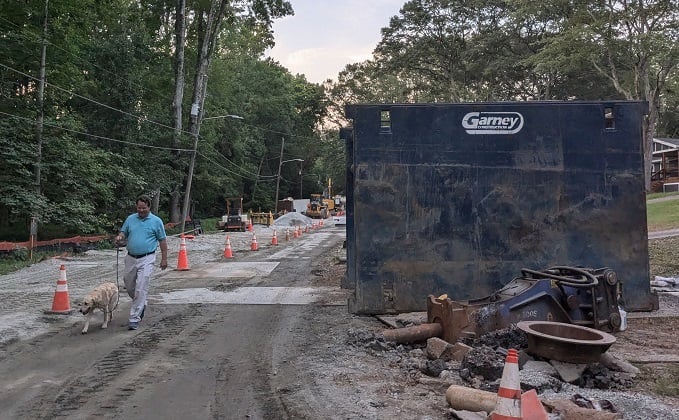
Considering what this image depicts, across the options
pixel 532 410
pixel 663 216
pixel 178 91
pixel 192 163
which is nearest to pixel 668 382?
pixel 532 410

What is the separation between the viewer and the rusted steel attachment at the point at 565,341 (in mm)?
4901

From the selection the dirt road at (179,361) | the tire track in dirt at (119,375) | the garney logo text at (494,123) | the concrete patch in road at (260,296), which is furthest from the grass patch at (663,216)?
the tire track in dirt at (119,375)

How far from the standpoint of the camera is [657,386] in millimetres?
4781

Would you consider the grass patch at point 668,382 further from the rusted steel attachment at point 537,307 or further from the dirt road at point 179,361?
the dirt road at point 179,361

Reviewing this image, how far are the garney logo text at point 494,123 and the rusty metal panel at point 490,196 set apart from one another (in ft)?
0.05

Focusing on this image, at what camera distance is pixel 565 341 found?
492 centimetres

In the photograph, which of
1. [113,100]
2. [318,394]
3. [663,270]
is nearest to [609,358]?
[318,394]

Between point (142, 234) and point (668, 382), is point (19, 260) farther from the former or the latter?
point (668, 382)

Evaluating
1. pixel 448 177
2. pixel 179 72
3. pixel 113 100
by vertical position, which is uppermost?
pixel 179 72

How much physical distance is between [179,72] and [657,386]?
31.0m

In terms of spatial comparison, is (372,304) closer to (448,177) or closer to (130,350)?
(448,177)

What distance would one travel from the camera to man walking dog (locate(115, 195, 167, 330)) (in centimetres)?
754

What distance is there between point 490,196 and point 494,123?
1.01 m

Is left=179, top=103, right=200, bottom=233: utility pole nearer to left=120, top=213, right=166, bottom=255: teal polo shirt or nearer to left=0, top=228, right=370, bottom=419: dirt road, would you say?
left=0, top=228, right=370, bottom=419: dirt road
